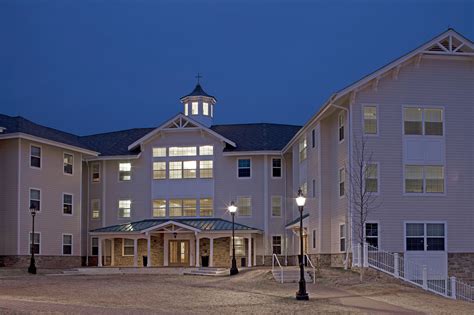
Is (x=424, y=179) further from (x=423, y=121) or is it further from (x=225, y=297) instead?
(x=225, y=297)

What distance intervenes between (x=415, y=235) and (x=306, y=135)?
979 centimetres

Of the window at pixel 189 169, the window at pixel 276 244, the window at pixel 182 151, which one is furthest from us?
the window at pixel 182 151

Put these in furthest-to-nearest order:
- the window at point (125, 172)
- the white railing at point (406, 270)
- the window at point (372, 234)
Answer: the window at point (125, 172), the window at point (372, 234), the white railing at point (406, 270)

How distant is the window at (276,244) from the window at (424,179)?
15.0m

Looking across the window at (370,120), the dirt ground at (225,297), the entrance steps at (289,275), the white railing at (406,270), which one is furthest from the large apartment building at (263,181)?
the dirt ground at (225,297)

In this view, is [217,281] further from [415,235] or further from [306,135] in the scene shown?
[306,135]

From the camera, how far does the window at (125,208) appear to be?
48.7 m

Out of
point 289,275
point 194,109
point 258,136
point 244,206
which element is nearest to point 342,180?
point 289,275

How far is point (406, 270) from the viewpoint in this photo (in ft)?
103

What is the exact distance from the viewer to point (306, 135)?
40531 mm

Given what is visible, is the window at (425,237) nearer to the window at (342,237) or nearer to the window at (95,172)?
the window at (342,237)

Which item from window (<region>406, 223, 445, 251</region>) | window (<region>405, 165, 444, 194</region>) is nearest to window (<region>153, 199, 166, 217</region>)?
window (<region>405, 165, 444, 194</region>)

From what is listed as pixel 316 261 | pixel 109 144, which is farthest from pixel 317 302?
pixel 109 144

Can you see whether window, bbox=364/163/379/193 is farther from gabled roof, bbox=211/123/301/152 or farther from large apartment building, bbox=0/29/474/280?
gabled roof, bbox=211/123/301/152
